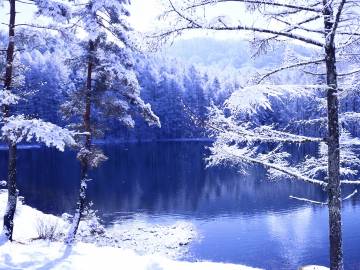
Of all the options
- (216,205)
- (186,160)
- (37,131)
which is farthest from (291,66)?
(186,160)

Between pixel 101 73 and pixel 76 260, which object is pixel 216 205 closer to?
pixel 101 73

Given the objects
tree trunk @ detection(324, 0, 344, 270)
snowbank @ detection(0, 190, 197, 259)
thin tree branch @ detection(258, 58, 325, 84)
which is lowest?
snowbank @ detection(0, 190, 197, 259)

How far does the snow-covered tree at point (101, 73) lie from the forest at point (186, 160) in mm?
54

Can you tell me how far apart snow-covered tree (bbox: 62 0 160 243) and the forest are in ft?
0.18

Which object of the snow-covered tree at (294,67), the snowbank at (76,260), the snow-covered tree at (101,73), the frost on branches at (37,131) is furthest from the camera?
the snow-covered tree at (101,73)

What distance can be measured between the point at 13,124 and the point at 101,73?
22.2 ft

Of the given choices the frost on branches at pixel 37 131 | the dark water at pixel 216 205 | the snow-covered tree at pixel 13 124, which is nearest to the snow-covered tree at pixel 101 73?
the snow-covered tree at pixel 13 124

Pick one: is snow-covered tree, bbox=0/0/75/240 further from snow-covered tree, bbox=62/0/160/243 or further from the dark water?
the dark water

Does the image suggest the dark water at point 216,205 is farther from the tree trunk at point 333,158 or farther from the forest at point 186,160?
the tree trunk at point 333,158

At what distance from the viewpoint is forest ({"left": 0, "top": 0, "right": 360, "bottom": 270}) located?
8070 mm

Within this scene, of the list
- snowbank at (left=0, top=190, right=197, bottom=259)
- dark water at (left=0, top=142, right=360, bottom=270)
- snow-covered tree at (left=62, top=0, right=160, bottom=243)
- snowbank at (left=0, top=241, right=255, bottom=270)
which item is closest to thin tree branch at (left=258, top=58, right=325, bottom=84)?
dark water at (left=0, top=142, right=360, bottom=270)

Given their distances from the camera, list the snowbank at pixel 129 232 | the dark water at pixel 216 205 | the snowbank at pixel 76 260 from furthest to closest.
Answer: the dark water at pixel 216 205, the snowbank at pixel 129 232, the snowbank at pixel 76 260

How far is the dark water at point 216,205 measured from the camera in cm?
2677

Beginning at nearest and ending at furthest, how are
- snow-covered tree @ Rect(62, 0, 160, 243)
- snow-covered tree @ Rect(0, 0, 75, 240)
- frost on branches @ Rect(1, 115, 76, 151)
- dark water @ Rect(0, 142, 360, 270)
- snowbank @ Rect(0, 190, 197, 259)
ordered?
frost on branches @ Rect(1, 115, 76, 151)
snow-covered tree @ Rect(0, 0, 75, 240)
snow-covered tree @ Rect(62, 0, 160, 243)
snowbank @ Rect(0, 190, 197, 259)
dark water @ Rect(0, 142, 360, 270)
